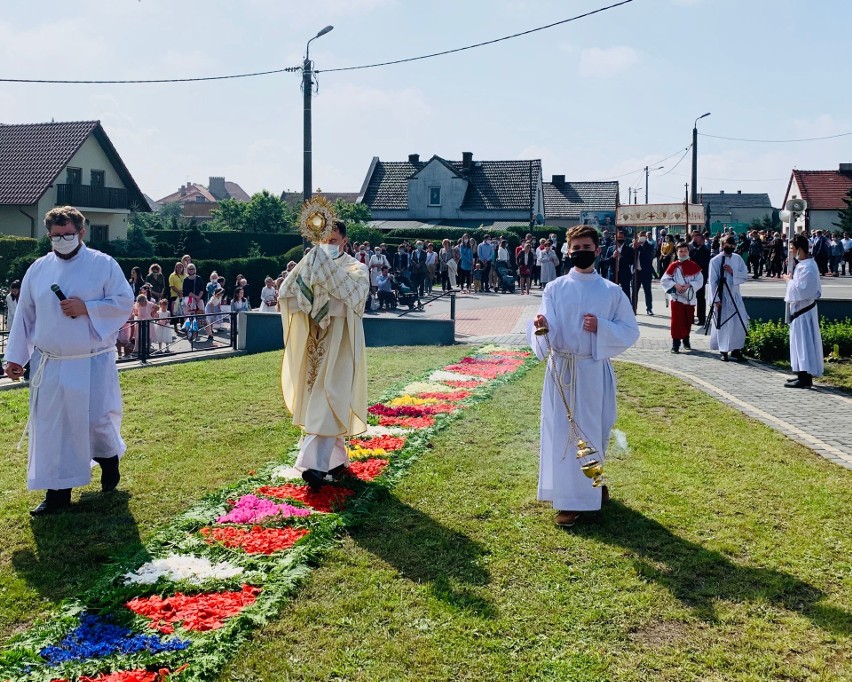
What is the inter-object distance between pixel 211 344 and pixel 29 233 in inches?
1048

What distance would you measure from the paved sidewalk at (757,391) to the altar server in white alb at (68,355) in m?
6.29

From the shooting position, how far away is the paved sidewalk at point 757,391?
9039mm

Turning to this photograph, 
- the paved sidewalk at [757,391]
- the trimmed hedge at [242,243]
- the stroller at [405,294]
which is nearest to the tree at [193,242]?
the trimmed hedge at [242,243]

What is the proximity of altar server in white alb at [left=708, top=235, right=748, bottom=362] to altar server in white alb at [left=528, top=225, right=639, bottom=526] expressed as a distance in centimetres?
865

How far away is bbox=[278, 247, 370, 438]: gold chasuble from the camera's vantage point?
6871 mm

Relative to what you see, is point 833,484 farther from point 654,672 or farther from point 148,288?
point 148,288

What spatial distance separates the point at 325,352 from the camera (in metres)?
7.02

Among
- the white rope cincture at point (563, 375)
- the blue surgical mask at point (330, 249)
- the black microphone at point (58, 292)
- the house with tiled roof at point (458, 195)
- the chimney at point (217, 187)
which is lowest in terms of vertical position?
the white rope cincture at point (563, 375)

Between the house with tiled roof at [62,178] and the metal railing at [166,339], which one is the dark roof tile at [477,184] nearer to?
the house with tiled roof at [62,178]

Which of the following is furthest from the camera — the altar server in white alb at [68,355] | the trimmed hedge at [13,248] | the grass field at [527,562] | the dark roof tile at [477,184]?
the dark roof tile at [477,184]

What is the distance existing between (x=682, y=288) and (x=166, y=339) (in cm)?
904

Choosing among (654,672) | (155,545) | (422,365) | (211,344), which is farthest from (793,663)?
(211,344)

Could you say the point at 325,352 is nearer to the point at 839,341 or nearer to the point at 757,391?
the point at 757,391

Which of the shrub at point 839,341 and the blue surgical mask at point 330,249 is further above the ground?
the blue surgical mask at point 330,249
